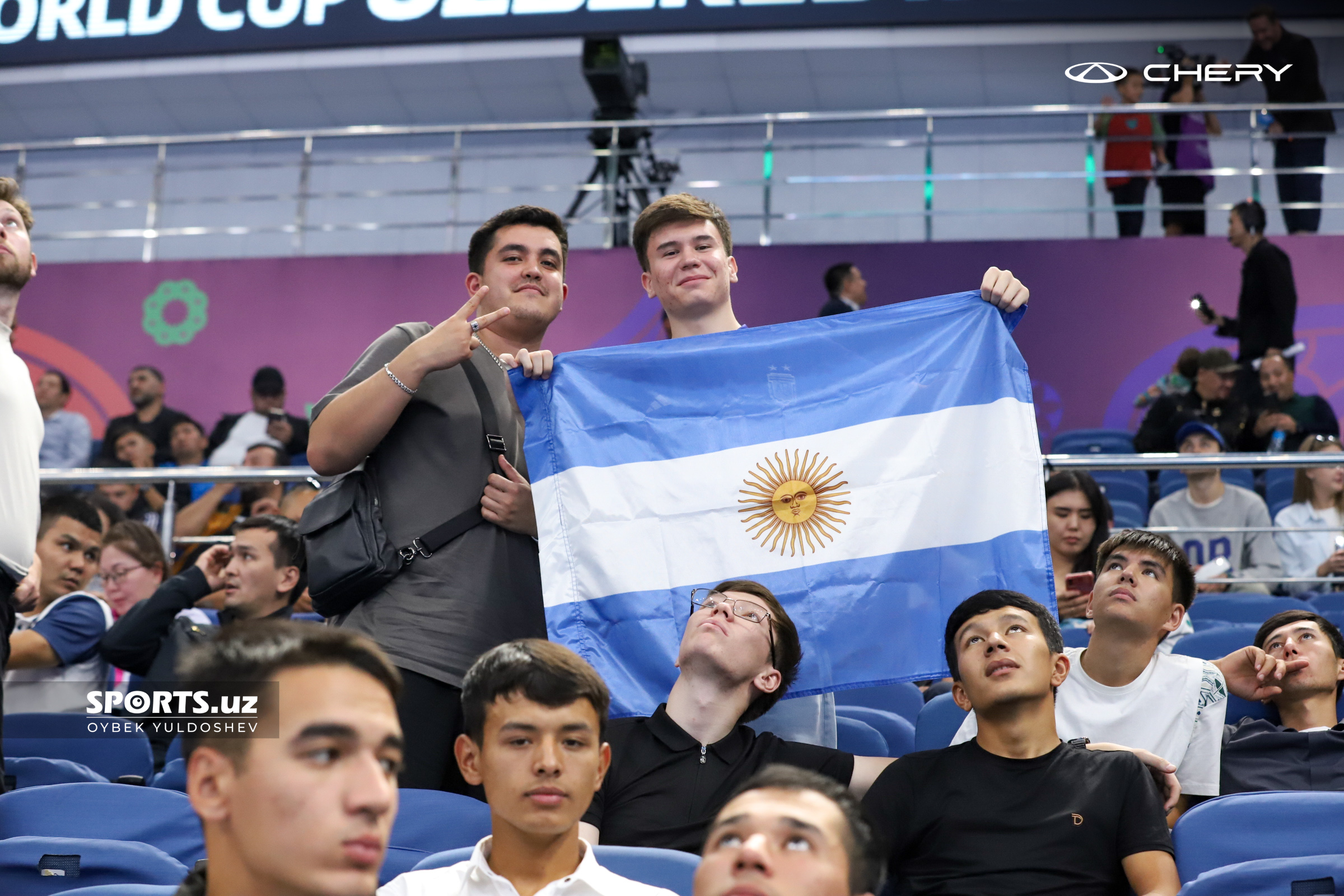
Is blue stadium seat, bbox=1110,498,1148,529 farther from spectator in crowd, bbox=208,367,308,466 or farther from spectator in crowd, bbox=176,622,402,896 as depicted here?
spectator in crowd, bbox=176,622,402,896

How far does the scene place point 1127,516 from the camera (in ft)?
22.1

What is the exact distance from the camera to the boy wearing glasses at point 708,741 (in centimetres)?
294

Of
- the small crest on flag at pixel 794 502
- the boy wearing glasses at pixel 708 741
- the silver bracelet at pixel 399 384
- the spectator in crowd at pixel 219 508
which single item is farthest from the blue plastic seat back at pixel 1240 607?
the spectator in crowd at pixel 219 508

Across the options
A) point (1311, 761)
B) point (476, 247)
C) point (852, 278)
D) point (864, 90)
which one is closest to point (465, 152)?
point (864, 90)

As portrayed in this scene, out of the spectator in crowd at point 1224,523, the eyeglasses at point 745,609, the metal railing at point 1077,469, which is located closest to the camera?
the eyeglasses at point 745,609

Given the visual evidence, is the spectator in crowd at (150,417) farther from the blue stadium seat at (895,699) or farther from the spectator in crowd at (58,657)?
the blue stadium seat at (895,699)

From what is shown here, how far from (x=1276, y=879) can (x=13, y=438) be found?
275cm

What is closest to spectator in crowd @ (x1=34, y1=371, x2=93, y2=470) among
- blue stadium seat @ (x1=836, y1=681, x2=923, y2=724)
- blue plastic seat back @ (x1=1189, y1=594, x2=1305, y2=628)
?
blue stadium seat @ (x1=836, y1=681, x2=923, y2=724)

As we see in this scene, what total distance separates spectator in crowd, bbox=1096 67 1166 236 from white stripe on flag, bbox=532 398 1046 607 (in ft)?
20.7

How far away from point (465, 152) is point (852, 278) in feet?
21.8

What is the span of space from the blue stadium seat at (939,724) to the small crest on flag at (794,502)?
1.86ft

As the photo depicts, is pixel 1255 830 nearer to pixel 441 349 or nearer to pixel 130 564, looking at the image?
pixel 441 349

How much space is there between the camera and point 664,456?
11.9ft

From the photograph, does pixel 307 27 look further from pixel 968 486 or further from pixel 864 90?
pixel 968 486
